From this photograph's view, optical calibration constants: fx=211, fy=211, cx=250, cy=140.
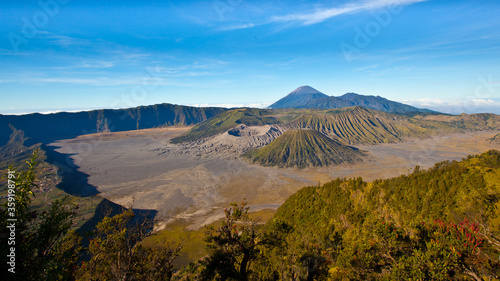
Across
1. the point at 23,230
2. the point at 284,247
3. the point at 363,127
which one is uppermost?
the point at 363,127

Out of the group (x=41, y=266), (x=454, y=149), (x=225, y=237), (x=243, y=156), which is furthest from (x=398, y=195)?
(x=454, y=149)

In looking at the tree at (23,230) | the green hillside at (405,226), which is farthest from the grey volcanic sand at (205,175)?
the tree at (23,230)

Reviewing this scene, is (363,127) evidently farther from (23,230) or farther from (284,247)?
(23,230)

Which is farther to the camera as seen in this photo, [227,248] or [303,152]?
[303,152]

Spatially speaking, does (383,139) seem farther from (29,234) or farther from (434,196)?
(29,234)

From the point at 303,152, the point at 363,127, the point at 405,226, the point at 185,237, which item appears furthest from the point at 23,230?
the point at 363,127

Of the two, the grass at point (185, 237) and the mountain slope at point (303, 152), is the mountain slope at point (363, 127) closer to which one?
the mountain slope at point (303, 152)

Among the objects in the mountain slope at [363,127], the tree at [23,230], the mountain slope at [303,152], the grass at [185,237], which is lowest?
the grass at [185,237]
